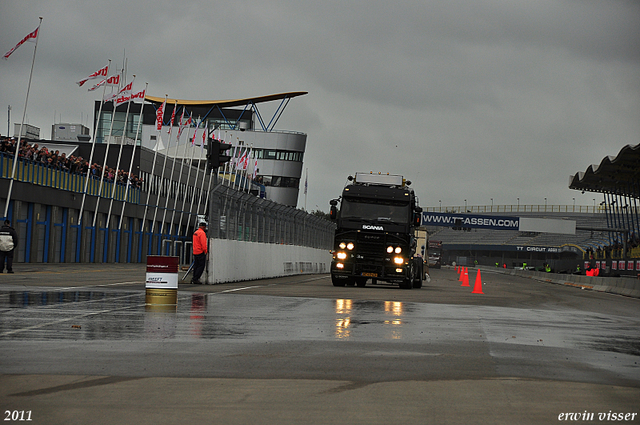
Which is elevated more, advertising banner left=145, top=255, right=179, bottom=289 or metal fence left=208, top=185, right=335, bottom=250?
metal fence left=208, top=185, right=335, bottom=250

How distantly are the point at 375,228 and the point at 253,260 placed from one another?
18.5 ft

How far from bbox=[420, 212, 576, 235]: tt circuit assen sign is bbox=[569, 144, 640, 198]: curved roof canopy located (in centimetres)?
906

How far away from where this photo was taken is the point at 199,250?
79.8ft

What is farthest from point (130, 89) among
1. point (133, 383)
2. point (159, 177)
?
point (133, 383)

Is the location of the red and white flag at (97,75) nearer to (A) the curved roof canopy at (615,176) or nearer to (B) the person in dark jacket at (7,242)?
(B) the person in dark jacket at (7,242)

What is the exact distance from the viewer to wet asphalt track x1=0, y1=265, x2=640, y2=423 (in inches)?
251

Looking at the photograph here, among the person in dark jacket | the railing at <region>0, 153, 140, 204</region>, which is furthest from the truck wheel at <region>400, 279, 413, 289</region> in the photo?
the railing at <region>0, 153, 140, 204</region>

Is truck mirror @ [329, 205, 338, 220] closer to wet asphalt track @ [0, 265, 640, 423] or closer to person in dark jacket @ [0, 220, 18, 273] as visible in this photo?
person in dark jacket @ [0, 220, 18, 273]

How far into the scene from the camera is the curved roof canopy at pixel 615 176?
6830 cm

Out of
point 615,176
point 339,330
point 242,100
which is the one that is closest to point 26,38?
point 339,330

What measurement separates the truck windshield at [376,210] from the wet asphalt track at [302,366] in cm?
1325

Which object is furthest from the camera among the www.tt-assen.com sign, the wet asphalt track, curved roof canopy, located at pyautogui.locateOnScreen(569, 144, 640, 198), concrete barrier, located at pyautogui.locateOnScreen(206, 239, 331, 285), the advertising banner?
the www.tt-assen.com sign

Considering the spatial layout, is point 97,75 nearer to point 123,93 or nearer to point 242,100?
point 123,93

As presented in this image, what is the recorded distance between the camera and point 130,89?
46.0m
